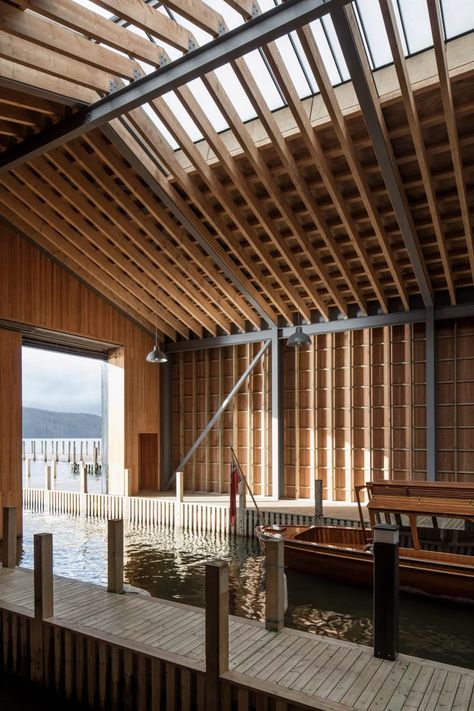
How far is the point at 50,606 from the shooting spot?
5523mm

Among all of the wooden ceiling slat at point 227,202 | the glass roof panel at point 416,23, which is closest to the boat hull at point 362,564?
the wooden ceiling slat at point 227,202

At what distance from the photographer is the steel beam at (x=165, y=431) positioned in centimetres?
1590

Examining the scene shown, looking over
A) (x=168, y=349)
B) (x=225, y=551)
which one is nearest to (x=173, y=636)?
(x=225, y=551)

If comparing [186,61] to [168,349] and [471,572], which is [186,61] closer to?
[471,572]

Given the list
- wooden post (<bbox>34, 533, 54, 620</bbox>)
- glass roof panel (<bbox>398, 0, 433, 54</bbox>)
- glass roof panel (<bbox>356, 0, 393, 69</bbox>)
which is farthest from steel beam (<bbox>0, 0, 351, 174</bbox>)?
wooden post (<bbox>34, 533, 54, 620</bbox>)

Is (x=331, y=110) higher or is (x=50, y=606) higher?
(x=331, y=110)

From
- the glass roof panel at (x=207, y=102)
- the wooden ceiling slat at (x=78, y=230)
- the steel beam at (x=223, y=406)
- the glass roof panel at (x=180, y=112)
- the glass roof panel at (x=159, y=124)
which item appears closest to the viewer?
the glass roof panel at (x=207, y=102)

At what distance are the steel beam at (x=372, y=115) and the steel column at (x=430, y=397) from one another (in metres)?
1.64

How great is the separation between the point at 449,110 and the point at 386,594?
20.2 feet

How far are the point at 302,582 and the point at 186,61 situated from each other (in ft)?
25.3

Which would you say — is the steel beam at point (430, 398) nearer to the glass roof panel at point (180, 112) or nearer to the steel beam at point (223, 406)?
the steel beam at point (223, 406)

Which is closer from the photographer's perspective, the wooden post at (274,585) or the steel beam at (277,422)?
the wooden post at (274,585)

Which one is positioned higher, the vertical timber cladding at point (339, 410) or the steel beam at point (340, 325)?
the steel beam at point (340, 325)

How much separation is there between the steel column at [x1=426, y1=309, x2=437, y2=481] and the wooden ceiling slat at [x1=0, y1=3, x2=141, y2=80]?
7812 millimetres
